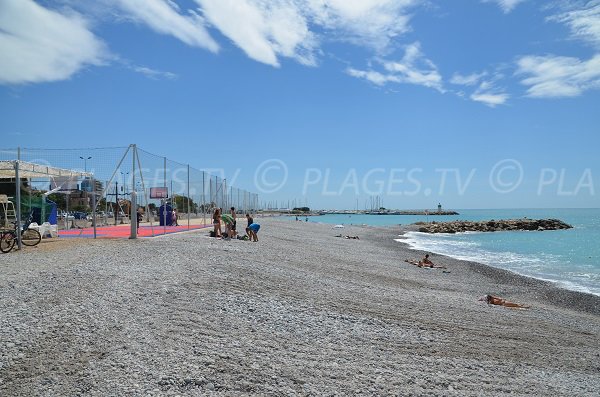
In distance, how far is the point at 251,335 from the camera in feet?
22.6

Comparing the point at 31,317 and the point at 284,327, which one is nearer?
the point at 31,317

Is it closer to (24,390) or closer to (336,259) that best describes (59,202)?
(336,259)

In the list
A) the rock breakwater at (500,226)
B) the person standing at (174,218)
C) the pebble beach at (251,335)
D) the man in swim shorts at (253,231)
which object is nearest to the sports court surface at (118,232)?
the person standing at (174,218)

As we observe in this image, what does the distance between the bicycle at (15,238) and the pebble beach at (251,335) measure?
65 centimetres

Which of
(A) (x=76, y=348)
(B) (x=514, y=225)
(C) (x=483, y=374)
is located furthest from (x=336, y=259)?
(B) (x=514, y=225)

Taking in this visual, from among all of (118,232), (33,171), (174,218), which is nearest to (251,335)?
(33,171)

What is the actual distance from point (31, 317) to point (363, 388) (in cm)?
457

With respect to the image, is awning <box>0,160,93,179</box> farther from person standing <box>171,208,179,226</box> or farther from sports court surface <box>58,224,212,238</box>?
person standing <box>171,208,179,226</box>

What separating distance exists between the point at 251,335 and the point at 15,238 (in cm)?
896

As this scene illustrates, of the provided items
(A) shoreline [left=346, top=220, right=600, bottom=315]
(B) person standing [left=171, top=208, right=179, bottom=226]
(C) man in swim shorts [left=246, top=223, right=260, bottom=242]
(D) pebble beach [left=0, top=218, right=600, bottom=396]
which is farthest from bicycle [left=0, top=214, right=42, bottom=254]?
(A) shoreline [left=346, top=220, right=600, bottom=315]

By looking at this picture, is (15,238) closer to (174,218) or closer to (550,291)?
(174,218)

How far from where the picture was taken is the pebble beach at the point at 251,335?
17.8 feet

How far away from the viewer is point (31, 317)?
6.73 m

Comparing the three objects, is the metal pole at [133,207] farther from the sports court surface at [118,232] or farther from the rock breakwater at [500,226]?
the rock breakwater at [500,226]
